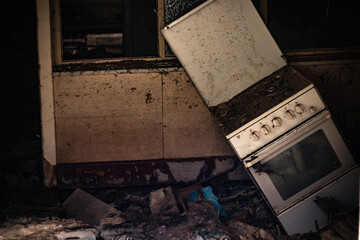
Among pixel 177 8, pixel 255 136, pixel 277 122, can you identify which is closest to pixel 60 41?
pixel 177 8

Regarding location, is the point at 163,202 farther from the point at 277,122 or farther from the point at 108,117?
the point at 277,122

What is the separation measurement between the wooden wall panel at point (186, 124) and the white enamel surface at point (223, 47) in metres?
0.19

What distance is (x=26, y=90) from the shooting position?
15.4ft

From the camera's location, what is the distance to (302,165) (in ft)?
8.29

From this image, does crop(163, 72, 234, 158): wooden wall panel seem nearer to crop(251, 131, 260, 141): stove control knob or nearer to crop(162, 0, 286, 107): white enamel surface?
crop(162, 0, 286, 107): white enamel surface

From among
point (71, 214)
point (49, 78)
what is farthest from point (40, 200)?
point (49, 78)

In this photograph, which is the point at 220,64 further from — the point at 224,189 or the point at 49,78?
the point at 49,78

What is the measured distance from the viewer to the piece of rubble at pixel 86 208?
9.84 ft

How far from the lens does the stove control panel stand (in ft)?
8.17

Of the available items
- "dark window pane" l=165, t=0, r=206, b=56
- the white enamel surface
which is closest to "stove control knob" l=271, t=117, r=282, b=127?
the white enamel surface

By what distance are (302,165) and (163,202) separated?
1261 mm

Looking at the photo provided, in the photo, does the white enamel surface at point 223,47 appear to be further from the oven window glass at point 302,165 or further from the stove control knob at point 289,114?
the oven window glass at point 302,165

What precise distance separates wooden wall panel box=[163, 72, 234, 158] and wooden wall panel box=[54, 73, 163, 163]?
0.30 ft

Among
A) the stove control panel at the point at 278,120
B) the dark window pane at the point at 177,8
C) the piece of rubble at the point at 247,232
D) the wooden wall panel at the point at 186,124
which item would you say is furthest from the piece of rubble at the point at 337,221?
the dark window pane at the point at 177,8
